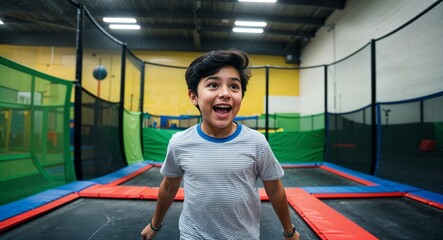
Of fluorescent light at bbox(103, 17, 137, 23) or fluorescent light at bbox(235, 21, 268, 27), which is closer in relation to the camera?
fluorescent light at bbox(103, 17, 137, 23)

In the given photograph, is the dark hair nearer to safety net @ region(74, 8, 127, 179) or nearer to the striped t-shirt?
the striped t-shirt

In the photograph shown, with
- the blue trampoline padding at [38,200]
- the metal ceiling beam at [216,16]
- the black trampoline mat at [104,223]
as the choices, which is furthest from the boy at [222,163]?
the metal ceiling beam at [216,16]

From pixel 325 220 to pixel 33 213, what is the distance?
240 centimetres

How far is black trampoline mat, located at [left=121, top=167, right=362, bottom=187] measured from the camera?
3373 mm

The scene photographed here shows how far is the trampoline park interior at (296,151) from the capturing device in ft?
6.40

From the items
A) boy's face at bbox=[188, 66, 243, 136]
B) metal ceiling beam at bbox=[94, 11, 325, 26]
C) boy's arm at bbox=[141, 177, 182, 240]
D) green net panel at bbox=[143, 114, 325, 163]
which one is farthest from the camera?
metal ceiling beam at bbox=[94, 11, 325, 26]

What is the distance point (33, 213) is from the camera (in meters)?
1.94

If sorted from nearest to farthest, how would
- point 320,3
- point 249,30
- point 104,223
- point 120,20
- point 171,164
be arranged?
1. point 171,164
2. point 104,223
3. point 320,3
4. point 120,20
5. point 249,30

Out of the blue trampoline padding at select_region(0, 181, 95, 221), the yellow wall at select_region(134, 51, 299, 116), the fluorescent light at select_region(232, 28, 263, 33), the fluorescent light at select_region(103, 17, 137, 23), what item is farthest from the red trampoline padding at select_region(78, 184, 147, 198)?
the fluorescent light at select_region(232, 28, 263, 33)

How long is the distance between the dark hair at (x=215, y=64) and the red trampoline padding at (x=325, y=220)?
143cm

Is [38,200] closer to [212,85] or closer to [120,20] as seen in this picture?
[212,85]

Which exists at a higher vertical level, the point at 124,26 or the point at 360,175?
the point at 124,26

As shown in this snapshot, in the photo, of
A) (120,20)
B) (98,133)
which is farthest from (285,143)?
(120,20)

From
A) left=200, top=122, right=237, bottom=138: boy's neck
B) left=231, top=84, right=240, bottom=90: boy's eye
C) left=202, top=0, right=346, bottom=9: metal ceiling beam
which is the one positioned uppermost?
left=202, top=0, right=346, bottom=9: metal ceiling beam
